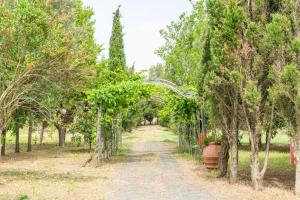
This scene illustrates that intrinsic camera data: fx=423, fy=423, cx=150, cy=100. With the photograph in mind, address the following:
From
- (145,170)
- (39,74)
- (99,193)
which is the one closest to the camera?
(99,193)

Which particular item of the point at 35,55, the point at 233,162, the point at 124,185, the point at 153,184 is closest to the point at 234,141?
the point at 233,162

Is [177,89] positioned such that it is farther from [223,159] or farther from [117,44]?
[117,44]

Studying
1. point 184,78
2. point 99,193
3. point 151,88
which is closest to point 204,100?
point 151,88

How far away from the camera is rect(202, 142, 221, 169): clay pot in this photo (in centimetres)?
1627

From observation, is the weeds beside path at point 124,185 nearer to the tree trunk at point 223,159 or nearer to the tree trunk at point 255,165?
the tree trunk at point 255,165

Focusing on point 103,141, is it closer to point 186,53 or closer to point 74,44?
point 74,44

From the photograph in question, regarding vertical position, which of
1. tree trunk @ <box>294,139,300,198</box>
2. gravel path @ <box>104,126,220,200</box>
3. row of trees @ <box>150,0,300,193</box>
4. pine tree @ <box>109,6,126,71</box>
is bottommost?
gravel path @ <box>104,126,220,200</box>

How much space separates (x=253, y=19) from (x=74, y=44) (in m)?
5.95

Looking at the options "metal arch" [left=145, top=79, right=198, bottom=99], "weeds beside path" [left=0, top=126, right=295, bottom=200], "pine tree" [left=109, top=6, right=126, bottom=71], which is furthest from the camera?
"pine tree" [left=109, top=6, right=126, bottom=71]

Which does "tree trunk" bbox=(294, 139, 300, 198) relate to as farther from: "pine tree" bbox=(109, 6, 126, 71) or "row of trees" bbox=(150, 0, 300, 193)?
"pine tree" bbox=(109, 6, 126, 71)

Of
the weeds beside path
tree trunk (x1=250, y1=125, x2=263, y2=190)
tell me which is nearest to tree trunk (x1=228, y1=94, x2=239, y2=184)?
the weeds beside path

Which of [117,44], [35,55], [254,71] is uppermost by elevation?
[117,44]

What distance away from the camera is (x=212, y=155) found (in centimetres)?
1625

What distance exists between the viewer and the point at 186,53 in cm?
3231
